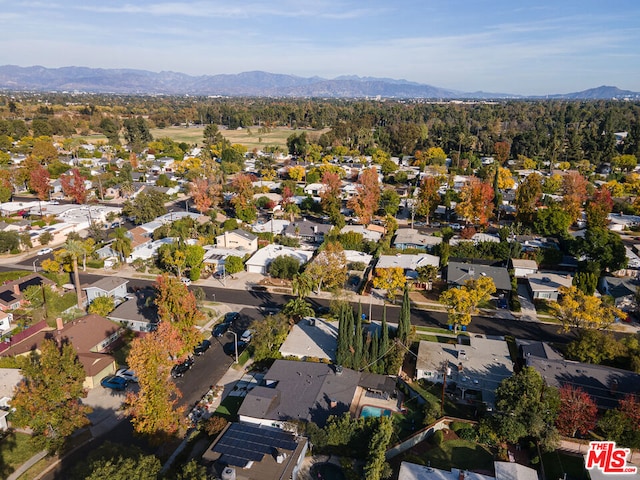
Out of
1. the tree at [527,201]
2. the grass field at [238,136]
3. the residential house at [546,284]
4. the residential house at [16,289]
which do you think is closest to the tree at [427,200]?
the tree at [527,201]

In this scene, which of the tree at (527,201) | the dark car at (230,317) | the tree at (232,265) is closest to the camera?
the dark car at (230,317)

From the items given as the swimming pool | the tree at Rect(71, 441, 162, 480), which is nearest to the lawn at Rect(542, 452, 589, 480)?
the swimming pool

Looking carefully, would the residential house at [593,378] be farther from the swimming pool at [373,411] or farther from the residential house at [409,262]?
the residential house at [409,262]

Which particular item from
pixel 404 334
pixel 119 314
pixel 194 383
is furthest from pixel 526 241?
pixel 119 314

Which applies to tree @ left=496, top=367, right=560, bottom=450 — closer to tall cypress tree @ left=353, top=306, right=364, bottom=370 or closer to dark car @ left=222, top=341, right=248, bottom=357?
tall cypress tree @ left=353, top=306, right=364, bottom=370

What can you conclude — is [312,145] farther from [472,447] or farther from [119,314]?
[472,447]

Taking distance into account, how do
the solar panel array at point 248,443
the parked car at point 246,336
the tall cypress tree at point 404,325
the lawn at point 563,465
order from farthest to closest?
1. the parked car at point 246,336
2. the tall cypress tree at point 404,325
3. the lawn at point 563,465
4. the solar panel array at point 248,443
